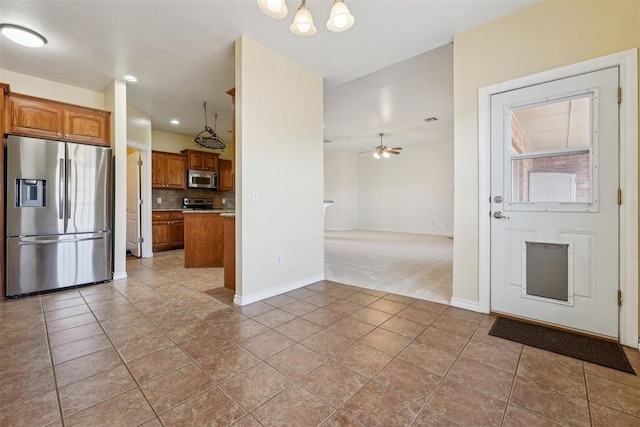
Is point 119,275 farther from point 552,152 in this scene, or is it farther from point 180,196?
point 552,152

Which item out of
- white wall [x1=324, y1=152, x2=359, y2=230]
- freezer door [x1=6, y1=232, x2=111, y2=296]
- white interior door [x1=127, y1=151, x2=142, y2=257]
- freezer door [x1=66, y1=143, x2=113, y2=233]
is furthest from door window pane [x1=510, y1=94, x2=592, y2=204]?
white wall [x1=324, y1=152, x2=359, y2=230]

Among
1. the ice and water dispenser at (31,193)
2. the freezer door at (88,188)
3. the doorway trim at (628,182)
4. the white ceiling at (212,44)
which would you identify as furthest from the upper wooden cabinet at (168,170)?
the doorway trim at (628,182)

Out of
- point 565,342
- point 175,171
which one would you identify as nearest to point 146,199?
point 175,171

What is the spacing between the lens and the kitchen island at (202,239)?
4609mm

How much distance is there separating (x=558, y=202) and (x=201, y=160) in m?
6.85

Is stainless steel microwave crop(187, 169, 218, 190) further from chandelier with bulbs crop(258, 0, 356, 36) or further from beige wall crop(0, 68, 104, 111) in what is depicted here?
chandelier with bulbs crop(258, 0, 356, 36)

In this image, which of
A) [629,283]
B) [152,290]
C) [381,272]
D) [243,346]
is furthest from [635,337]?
[152,290]

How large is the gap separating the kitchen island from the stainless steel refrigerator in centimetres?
108

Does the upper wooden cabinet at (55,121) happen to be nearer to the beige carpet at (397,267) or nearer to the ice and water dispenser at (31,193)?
the ice and water dispenser at (31,193)

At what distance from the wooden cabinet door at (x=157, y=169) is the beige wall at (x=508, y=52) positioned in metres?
6.05

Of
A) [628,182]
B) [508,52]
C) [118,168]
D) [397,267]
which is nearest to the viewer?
[628,182]

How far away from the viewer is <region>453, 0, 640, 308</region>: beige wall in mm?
2092

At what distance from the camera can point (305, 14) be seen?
1805mm

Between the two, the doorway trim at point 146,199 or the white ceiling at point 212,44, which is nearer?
the white ceiling at point 212,44
